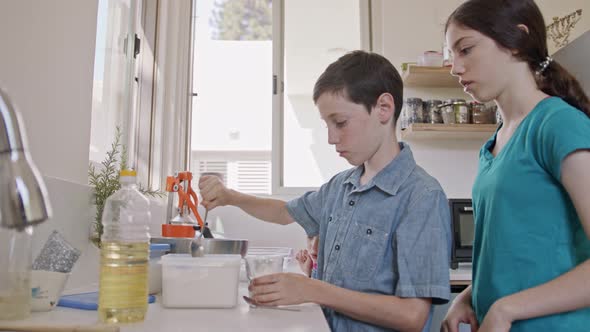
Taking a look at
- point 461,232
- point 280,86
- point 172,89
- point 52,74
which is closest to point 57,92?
point 52,74

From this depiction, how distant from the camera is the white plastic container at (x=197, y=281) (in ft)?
2.59

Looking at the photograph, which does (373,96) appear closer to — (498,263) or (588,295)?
(498,263)

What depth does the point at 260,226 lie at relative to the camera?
253cm

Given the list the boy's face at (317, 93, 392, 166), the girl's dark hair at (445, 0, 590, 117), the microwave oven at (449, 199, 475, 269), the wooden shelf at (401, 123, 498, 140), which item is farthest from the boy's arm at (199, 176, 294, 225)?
the wooden shelf at (401, 123, 498, 140)

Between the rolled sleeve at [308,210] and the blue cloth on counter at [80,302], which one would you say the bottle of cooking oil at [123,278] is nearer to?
the blue cloth on counter at [80,302]

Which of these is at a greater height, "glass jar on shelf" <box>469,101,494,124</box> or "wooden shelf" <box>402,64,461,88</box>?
"wooden shelf" <box>402,64,461,88</box>

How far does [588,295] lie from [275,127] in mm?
2127

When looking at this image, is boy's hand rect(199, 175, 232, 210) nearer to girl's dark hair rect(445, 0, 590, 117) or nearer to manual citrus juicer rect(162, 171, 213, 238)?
manual citrus juicer rect(162, 171, 213, 238)

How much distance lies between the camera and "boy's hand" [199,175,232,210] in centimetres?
130

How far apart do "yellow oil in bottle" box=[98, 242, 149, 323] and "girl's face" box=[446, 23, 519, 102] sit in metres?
0.77

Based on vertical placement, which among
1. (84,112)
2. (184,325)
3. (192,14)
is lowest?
(184,325)

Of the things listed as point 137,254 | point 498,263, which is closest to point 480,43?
point 498,263

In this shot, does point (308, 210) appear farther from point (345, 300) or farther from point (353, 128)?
point (345, 300)

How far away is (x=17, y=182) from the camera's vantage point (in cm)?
36
